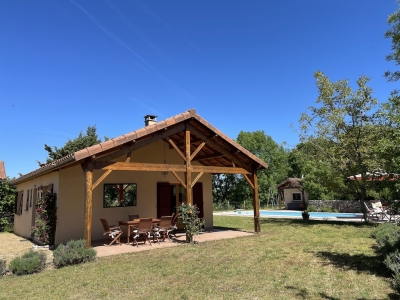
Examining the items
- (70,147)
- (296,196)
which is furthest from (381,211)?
(70,147)

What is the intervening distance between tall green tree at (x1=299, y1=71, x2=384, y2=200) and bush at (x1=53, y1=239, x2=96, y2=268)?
13.0 metres

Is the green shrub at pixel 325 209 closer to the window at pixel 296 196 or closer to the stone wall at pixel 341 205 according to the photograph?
the stone wall at pixel 341 205

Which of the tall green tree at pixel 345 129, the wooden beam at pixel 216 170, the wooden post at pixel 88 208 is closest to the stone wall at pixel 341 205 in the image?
the tall green tree at pixel 345 129

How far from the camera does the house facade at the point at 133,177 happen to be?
841cm

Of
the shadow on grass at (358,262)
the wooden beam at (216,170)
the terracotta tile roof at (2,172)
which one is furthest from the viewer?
the terracotta tile roof at (2,172)

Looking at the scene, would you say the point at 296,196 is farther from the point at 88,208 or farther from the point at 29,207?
the point at 88,208

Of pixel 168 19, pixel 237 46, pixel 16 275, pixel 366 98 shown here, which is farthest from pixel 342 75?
pixel 16 275

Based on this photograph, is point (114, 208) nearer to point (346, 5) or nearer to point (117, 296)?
point (117, 296)

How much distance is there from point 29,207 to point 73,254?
24.8 feet

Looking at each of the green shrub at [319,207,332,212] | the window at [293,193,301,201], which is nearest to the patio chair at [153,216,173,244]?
the green shrub at [319,207,332,212]

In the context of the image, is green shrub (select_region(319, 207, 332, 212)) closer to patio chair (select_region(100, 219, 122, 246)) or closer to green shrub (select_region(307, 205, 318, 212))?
green shrub (select_region(307, 205, 318, 212))

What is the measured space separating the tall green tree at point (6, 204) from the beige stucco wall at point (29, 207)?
2259 mm

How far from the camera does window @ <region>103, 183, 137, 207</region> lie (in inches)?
451

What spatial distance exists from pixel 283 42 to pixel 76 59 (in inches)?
415
